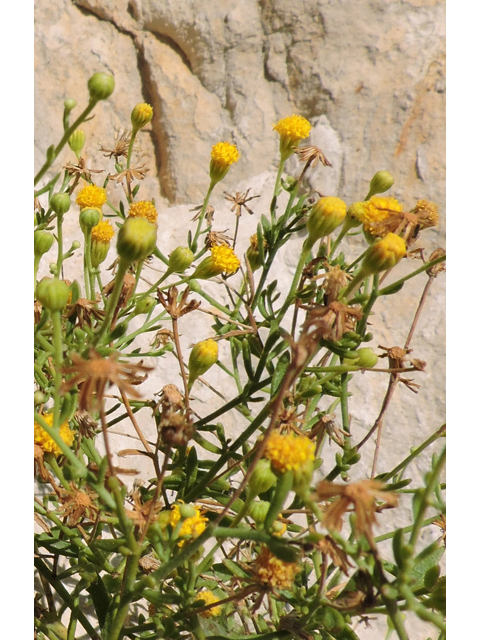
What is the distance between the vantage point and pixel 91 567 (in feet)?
2.53

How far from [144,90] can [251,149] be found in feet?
1.17

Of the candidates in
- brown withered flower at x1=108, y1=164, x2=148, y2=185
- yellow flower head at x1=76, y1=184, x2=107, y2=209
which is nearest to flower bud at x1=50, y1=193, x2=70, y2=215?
yellow flower head at x1=76, y1=184, x2=107, y2=209

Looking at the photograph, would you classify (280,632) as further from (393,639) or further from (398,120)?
(398,120)

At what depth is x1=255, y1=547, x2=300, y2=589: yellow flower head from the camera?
607 mm

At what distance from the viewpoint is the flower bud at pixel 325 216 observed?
2.45 feet

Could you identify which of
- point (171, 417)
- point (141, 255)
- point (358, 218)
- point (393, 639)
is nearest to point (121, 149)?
point (358, 218)

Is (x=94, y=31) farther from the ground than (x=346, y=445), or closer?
farther from the ground

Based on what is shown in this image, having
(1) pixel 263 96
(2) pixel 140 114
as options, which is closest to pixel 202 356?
(2) pixel 140 114

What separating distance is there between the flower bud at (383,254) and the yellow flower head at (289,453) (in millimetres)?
198

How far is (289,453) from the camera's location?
552 mm

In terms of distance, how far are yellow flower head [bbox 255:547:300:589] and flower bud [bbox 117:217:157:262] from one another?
1.03ft

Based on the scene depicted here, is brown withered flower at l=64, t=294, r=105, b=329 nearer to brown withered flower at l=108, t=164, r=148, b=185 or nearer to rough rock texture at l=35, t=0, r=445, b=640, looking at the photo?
brown withered flower at l=108, t=164, r=148, b=185

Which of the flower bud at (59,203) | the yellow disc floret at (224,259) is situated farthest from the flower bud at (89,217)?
the yellow disc floret at (224,259)

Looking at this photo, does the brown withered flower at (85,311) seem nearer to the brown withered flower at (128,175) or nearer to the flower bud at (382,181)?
the brown withered flower at (128,175)
